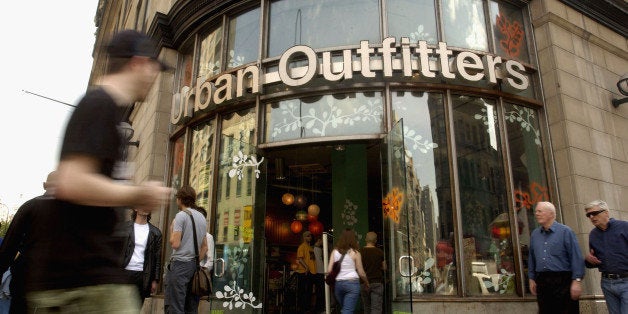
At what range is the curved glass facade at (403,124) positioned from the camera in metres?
7.36

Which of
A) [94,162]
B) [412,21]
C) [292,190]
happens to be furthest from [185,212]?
[292,190]

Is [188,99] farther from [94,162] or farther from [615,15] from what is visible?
[615,15]

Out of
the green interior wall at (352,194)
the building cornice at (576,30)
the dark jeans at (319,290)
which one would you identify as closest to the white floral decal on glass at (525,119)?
the building cornice at (576,30)

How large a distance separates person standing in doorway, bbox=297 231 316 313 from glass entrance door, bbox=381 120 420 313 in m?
3.97

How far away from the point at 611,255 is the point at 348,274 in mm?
3471

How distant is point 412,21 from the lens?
8.52 meters

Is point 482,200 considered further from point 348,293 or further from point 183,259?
point 183,259

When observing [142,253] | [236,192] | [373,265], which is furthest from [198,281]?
[373,265]

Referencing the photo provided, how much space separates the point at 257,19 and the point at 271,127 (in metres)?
2.43

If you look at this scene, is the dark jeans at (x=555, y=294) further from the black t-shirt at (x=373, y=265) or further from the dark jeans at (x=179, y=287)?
the dark jeans at (x=179, y=287)

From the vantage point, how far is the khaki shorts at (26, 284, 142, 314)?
160 cm

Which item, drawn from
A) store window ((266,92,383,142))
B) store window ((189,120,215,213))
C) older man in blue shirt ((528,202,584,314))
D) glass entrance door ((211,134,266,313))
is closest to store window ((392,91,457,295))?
store window ((266,92,383,142))

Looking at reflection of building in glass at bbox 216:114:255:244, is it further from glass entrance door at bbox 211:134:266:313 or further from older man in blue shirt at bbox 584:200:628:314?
older man in blue shirt at bbox 584:200:628:314

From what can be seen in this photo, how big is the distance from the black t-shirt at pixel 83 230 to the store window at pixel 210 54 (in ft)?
26.7
